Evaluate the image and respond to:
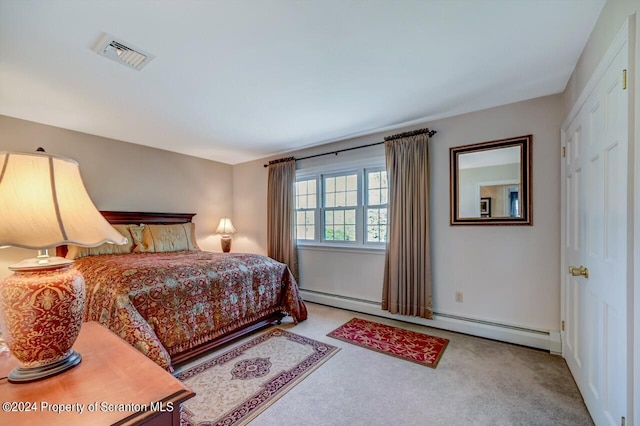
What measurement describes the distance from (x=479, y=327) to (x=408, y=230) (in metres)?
1.21

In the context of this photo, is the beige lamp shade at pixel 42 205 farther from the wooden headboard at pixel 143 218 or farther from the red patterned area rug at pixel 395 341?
the wooden headboard at pixel 143 218

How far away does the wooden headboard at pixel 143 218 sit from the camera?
3.74 meters

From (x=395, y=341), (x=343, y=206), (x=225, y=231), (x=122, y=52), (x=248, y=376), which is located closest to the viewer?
(x=122, y=52)

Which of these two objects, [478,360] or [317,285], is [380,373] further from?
[317,285]

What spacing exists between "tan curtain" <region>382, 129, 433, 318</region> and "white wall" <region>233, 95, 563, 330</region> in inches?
5.1

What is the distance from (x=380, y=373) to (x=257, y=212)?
3.47m

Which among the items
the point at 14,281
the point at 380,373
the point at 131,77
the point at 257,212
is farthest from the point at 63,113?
the point at 380,373

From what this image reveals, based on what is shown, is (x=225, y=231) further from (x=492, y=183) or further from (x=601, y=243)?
(x=601, y=243)

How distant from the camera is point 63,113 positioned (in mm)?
3004

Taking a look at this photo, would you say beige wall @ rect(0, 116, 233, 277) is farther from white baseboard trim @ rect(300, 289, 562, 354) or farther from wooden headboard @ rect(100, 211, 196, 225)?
white baseboard trim @ rect(300, 289, 562, 354)

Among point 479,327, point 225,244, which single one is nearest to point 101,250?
point 225,244

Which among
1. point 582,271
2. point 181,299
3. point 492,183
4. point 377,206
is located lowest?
point 181,299

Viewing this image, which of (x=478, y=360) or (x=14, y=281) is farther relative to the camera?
(x=478, y=360)

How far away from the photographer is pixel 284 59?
207 cm
